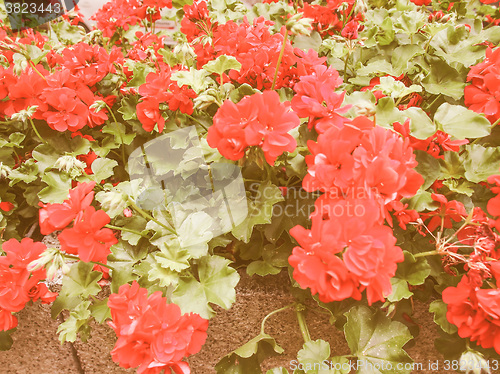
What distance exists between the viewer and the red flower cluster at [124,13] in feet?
5.15

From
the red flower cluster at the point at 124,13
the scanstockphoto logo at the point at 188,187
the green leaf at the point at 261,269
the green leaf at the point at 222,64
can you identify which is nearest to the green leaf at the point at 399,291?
the green leaf at the point at 261,269

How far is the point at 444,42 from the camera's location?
1.06 m

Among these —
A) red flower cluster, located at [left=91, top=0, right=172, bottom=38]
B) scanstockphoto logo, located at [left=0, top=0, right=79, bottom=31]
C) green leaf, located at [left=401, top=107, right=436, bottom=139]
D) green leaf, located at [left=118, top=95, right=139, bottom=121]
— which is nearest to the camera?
green leaf, located at [left=401, top=107, right=436, bottom=139]

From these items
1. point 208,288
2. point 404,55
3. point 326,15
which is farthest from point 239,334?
point 326,15

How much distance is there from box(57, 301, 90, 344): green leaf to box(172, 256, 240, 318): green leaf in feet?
0.82

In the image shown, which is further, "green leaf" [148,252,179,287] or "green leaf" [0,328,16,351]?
"green leaf" [0,328,16,351]

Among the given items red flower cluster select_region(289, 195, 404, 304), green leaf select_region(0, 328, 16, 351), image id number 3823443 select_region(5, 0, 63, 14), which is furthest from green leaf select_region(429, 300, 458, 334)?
image id number 3823443 select_region(5, 0, 63, 14)

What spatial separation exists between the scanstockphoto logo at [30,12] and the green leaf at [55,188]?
114 cm

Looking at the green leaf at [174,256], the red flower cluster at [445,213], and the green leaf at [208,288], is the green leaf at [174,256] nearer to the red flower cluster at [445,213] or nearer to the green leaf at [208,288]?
the green leaf at [208,288]

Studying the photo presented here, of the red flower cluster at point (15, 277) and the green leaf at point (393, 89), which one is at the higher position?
the green leaf at point (393, 89)

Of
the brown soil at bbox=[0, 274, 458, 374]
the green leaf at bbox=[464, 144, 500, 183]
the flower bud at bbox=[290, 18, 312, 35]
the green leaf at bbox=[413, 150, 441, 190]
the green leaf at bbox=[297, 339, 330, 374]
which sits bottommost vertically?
the brown soil at bbox=[0, 274, 458, 374]

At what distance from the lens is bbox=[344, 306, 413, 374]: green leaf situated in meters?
0.77

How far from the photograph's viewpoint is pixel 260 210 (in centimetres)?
81

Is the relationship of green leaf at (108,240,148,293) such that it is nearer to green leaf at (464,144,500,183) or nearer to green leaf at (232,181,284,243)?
green leaf at (232,181,284,243)
